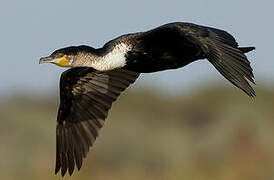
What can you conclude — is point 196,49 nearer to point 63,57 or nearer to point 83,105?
point 63,57

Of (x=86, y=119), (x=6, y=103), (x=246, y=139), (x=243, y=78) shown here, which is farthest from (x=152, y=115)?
(x=243, y=78)

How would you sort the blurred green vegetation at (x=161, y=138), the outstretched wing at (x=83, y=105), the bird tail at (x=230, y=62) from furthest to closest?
the blurred green vegetation at (x=161, y=138)
the outstretched wing at (x=83, y=105)
the bird tail at (x=230, y=62)

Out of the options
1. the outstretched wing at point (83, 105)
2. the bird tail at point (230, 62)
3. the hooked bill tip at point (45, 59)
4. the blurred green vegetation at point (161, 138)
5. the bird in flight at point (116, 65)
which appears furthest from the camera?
the blurred green vegetation at point (161, 138)

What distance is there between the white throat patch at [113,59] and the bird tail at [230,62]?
1.27m

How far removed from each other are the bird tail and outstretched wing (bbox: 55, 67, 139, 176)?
2460 mm

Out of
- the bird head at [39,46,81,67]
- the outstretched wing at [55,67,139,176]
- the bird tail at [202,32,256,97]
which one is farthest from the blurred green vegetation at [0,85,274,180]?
the bird tail at [202,32,256,97]

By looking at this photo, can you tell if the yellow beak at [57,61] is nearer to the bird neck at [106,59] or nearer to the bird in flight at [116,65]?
the bird in flight at [116,65]

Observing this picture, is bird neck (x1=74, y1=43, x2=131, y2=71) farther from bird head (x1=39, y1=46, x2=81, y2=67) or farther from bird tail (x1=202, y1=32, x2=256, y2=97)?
bird tail (x1=202, y1=32, x2=256, y2=97)

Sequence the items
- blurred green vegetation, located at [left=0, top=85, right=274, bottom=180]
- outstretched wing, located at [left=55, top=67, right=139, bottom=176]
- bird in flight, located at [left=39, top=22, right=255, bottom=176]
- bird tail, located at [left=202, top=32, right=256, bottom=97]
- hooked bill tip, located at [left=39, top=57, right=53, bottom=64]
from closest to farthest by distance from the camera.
→ bird tail, located at [left=202, top=32, right=256, bottom=97] < bird in flight, located at [left=39, top=22, right=255, bottom=176] < hooked bill tip, located at [left=39, top=57, right=53, bottom=64] < outstretched wing, located at [left=55, top=67, right=139, bottom=176] < blurred green vegetation, located at [left=0, top=85, right=274, bottom=180]

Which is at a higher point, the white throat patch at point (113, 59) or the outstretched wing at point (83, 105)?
the white throat patch at point (113, 59)

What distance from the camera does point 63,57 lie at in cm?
1512

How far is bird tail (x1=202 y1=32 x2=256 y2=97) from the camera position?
13785mm

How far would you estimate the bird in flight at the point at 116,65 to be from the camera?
1408 centimetres

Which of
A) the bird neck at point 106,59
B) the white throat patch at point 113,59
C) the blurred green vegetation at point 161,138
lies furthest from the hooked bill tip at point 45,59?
the blurred green vegetation at point 161,138
